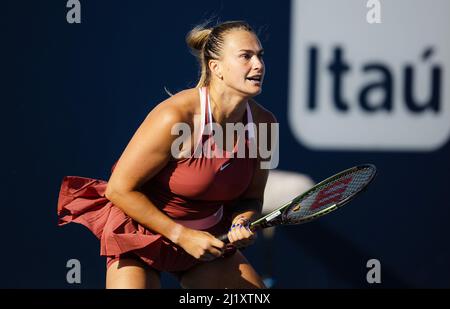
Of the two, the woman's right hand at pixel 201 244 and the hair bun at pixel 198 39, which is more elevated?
the hair bun at pixel 198 39

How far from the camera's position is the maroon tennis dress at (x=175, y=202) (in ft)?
10.0

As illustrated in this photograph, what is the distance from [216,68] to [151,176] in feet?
1.51

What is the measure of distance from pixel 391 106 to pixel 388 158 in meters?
0.25

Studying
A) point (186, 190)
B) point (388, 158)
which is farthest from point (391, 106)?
point (186, 190)

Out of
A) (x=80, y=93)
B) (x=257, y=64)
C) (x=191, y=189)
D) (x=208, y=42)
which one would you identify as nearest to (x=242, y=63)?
(x=257, y=64)

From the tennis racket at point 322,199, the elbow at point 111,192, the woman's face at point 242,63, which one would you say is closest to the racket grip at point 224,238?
the tennis racket at point 322,199

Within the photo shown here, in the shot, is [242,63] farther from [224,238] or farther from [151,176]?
[224,238]

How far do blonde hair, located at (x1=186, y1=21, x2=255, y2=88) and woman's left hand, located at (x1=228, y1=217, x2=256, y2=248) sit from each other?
0.55 m

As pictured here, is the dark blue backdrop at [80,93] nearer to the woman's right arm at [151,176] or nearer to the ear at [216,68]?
the ear at [216,68]

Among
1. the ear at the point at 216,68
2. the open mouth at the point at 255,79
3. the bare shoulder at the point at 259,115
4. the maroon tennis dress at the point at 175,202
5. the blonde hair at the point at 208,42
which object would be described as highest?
the blonde hair at the point at 208,42

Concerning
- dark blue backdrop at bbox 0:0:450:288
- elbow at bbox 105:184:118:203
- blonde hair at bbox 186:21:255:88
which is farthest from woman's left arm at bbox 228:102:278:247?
dark blue backdrop at bbox 0:0:450:288

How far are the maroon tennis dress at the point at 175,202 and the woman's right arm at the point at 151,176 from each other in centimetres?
7

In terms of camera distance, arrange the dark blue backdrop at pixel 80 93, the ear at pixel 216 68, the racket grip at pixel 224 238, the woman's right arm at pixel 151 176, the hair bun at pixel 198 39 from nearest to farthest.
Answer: the woman's right arm at pixel 151 176, the racket grip at pixel 224 238, the ear at pixel 216 68, the hair bun at pixel 198 39, the dark blue backdrop at pixel 80 93

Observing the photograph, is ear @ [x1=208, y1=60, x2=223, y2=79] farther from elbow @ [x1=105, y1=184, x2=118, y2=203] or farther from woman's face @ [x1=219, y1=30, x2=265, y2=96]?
elbow @ [x1=105, y1=184, x2=118, y2=203]
